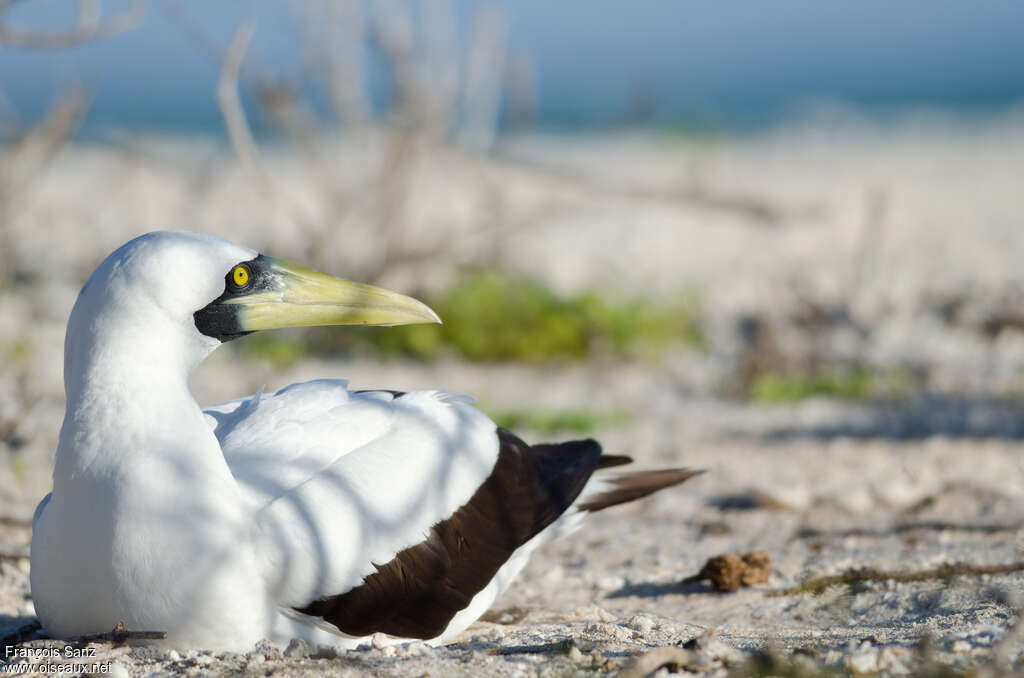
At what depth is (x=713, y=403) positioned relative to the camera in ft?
22.2

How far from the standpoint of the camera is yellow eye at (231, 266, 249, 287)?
2818 millimetres

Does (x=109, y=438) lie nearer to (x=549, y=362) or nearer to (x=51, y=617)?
(x=51, y=617)

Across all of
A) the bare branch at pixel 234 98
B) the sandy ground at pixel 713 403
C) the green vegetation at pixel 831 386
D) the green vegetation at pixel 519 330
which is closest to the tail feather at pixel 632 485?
the sandy ground at pixel 713 403

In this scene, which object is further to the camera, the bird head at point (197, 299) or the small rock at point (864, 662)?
the bird head at point (197, 299)

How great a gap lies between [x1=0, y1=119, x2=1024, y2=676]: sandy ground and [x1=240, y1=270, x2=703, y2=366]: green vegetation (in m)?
0.16

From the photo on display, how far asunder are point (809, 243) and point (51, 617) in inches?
355

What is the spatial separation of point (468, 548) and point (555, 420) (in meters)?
2.84

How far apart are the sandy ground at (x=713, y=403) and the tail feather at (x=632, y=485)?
0.93ft

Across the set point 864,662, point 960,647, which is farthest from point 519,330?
point 864,662

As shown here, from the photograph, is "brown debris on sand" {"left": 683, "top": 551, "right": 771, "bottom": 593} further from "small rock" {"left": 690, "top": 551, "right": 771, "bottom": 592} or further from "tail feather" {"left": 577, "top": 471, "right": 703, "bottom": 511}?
Answer: "tail feather" {"left": 577, "top": 471, "right": 703, "bottom": 511}

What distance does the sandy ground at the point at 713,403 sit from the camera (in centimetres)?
284

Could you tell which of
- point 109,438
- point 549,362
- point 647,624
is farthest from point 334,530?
point 549,362

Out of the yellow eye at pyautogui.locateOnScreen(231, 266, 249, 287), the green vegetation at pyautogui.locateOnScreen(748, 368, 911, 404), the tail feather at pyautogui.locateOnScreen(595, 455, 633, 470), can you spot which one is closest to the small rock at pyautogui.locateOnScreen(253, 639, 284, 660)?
the yellow eye at pyautogui.locateOnScreen(231, 266, 249, 287)

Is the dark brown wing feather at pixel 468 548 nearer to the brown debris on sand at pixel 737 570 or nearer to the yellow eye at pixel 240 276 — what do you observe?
the brown debris on sand at pixel 737 570
